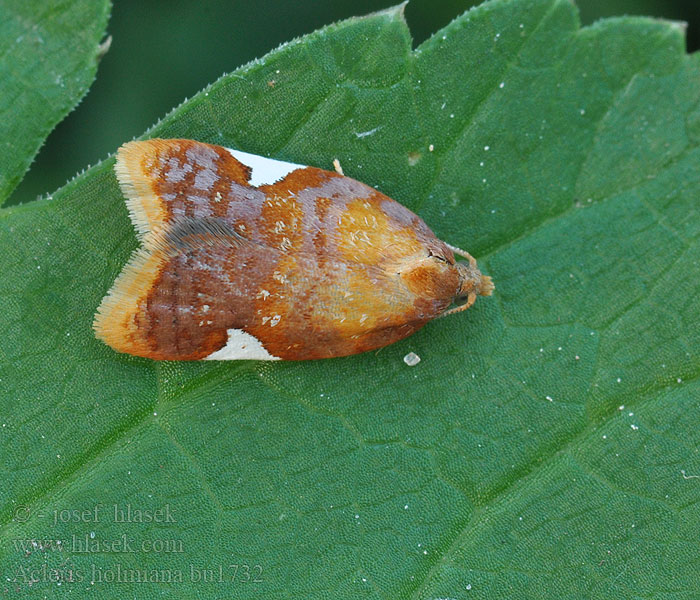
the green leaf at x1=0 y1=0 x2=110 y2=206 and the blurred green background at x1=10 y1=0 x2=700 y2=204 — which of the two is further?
the blurred green background at x1=10 y1=0 x2=700 y2=204

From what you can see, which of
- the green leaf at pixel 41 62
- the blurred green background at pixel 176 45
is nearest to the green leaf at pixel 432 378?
the green leaf at pixel 41 62

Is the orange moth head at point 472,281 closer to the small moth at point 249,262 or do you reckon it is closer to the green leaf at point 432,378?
the small moth at point 249,262

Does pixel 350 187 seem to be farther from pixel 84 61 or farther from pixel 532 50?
pixel 84 61

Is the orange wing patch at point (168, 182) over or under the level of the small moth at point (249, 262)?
over

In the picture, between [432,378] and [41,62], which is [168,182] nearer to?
[41,62]

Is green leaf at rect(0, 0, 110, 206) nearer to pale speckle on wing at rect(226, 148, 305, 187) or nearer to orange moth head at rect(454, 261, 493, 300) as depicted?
pale speckle on wing at rect(226, 148, 305, 187)

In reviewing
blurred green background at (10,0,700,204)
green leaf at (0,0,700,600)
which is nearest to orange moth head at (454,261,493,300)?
green leaf at (0,0,700,600)
